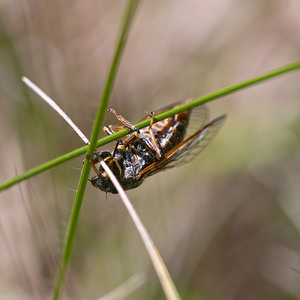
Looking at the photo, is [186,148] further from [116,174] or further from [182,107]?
[182,107]

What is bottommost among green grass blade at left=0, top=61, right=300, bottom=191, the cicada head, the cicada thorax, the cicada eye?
green grass blade at left=0, top=61, right=300, bottom=191

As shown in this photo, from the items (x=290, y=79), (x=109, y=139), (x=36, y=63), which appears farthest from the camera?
(x=290, y=79)

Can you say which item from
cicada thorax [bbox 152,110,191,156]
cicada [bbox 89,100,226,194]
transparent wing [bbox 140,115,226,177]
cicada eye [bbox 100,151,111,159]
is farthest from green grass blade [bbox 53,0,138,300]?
cicada thorax [bbox 152,110,191,156]

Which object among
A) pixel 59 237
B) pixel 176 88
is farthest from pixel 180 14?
pixel 59 237

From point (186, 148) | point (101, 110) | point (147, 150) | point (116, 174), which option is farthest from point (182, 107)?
point (186, 148)

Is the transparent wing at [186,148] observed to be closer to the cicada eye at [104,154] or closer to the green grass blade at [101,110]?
the cicada eye at [104,154]

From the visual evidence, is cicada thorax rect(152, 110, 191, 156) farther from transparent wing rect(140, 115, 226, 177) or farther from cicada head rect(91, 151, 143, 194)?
cicada head rect(91, 151, 143, 194)

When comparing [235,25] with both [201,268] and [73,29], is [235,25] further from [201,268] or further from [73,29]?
[201,268]
